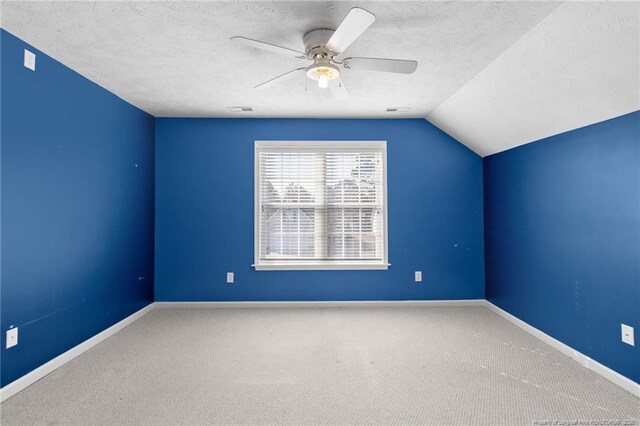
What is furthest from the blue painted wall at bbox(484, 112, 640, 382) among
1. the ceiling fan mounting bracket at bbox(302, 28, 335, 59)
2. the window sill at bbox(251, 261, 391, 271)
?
the ceiling fan mounting bracket at bbox(302, 28, 335, 59)

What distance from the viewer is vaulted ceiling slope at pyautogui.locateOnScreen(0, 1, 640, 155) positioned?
173 centimetres

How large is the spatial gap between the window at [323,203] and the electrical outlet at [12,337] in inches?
87.9

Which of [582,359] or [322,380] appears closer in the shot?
[322,380]

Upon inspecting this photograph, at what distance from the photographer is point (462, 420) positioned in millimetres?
1766

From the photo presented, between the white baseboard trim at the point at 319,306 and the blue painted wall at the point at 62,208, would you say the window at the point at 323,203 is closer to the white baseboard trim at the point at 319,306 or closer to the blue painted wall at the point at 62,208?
the white baseboard trim at the point at 319,306

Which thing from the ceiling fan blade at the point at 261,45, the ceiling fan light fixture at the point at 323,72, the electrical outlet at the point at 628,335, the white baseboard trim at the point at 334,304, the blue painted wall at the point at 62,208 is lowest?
the white baseboard trim at the point at 334,304

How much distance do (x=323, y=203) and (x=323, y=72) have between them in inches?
81.8

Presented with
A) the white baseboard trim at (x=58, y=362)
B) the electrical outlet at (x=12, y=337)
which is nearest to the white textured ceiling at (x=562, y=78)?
the electrical outlet at (x=12, y=337)

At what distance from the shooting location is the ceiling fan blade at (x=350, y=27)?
Answer: 1454 mm

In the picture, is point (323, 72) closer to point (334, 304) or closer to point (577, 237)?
point (577, 237)

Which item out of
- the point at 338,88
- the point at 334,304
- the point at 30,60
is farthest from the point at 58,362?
the point at 338,88

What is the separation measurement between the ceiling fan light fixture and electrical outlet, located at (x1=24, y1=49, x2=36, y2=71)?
1.89 metres

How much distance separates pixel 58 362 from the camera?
235 cm

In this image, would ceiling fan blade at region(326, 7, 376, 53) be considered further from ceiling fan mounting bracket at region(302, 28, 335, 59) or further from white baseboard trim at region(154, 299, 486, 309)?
white baseboard trim at region(154, 299, 486, 309)
